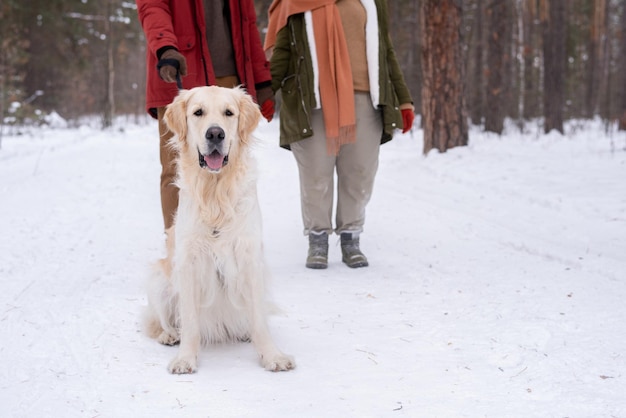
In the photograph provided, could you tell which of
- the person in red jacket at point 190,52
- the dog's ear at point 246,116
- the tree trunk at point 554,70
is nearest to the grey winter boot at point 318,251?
the person in red jacket at point 190,52

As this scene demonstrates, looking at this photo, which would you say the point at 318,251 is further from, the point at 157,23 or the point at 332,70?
the point at 157,23

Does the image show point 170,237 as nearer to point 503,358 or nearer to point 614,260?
point 503,358

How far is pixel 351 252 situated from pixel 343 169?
62 cm

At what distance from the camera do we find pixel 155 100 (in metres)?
3.41

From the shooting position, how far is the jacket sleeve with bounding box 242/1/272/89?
3719 mm

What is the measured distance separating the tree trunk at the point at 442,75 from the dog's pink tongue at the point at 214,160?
693cm

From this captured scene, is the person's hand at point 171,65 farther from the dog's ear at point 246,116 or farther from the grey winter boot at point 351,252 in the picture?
the grey winter boot at point 351,252

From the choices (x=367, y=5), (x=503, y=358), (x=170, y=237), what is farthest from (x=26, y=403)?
(x=367, y=5)

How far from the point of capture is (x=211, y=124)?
2652 mm

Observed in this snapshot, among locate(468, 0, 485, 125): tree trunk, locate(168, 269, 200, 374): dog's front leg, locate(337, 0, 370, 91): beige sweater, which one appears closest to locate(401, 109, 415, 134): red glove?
locate(337, 0, 370, 91): beige sweater

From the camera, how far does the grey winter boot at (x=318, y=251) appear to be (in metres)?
4.34

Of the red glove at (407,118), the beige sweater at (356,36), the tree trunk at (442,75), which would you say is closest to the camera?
the beige sweater at (356,36)

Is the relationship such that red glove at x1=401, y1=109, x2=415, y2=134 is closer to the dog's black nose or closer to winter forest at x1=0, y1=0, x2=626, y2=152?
the dog's black nose

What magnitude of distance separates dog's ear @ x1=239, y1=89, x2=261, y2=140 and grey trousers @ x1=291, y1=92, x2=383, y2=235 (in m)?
1.38
